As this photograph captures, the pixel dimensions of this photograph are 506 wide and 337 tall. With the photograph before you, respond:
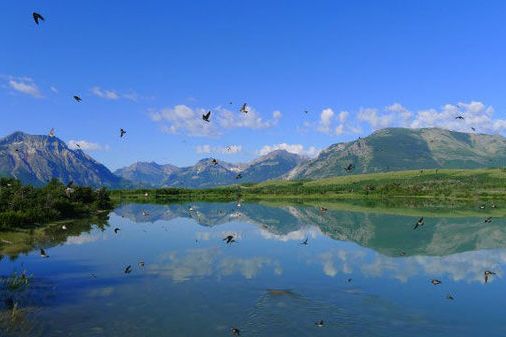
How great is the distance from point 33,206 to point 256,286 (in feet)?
198

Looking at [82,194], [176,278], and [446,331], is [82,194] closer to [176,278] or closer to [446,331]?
[176,278]

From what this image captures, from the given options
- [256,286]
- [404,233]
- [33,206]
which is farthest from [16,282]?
[404,233]

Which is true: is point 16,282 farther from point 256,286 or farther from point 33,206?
point 33,206

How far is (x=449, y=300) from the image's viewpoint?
119 ft

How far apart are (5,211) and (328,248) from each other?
4899 centimetres

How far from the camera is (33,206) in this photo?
85188 mm

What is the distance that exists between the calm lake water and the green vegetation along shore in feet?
14.2

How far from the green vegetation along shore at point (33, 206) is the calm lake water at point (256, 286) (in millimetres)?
4321

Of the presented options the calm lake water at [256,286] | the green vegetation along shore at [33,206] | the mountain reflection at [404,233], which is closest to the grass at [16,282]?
the calm lake water at [256,286]

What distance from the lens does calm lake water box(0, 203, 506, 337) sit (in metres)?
28.9

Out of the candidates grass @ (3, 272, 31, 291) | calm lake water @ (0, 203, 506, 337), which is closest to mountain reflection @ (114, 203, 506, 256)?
calm lake water @ (0, 203, 506, 337)

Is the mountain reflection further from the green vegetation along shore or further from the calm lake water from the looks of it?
the green vegetation along shore

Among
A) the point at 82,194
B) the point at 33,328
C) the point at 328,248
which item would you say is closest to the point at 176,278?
the point at 33,328

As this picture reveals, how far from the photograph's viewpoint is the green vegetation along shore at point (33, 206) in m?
72.3
